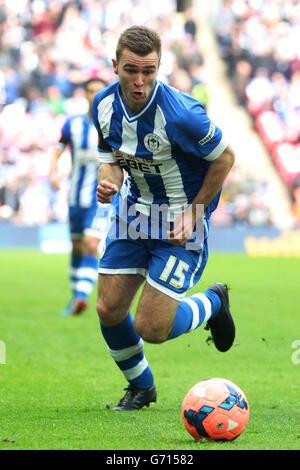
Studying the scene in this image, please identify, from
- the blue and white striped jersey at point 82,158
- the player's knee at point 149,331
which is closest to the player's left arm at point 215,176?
the player's knee at point 149,331

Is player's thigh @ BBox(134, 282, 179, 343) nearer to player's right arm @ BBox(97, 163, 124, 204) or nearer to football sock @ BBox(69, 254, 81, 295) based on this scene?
player's right arm @ BBox(97, 163, 124, 204)

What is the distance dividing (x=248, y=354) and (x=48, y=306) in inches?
148

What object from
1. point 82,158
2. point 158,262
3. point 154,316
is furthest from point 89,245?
point 154,316

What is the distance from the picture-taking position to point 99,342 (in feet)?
26.8

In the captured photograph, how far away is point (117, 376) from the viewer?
21.5ft

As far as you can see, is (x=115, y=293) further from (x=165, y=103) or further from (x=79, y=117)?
(x=79, y=117)

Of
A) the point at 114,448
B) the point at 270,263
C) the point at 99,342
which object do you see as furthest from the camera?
the point at 270,263

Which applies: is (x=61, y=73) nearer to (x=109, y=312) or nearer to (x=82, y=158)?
(x=82, y=158)

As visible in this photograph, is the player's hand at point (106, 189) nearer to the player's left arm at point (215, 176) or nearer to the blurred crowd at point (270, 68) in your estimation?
the player's left arm at point (215, 176)

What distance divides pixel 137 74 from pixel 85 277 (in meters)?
5.38

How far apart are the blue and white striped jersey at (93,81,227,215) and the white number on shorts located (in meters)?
0.33

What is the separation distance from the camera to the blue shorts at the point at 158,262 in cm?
509

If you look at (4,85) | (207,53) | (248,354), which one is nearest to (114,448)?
(248,354)

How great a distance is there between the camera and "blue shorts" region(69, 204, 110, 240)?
10133 mm
